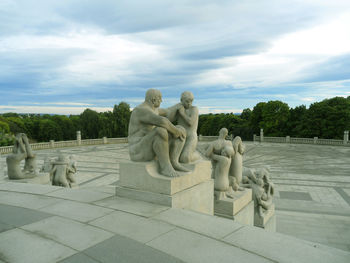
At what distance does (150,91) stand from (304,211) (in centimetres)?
829

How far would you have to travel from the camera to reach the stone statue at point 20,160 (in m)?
7.84

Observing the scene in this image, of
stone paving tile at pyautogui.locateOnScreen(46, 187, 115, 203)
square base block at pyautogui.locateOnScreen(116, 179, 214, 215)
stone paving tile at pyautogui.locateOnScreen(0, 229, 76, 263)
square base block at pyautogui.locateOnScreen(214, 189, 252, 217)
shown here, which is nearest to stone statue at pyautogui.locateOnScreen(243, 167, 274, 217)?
square base block at pyautogui.locateOnScreen(214, 189, 252, 217)

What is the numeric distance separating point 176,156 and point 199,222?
1547 millimetres

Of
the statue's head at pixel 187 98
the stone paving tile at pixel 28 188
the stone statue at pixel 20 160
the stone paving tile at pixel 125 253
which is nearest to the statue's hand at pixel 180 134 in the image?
the statue's head at pixel 187 98

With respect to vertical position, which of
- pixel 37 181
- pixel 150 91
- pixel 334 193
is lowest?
pixel 334 193

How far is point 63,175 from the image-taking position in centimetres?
872

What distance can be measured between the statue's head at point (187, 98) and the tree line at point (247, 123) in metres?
31.1

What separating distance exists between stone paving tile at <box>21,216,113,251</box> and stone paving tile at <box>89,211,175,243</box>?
0.54 ft

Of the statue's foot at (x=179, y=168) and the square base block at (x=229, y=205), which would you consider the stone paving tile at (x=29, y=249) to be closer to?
the statue's foot at (x=179, y=168)

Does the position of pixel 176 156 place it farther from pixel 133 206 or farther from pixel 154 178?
pixel 133 206

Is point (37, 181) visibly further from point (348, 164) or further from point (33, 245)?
point (348, 164)

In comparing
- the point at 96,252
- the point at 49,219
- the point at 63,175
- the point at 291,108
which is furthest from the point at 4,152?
the point at 291,108

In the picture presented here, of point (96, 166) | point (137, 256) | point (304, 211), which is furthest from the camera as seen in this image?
point (96, 166)

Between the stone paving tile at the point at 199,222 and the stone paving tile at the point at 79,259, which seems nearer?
the stone paving tile at the point at 79,259
